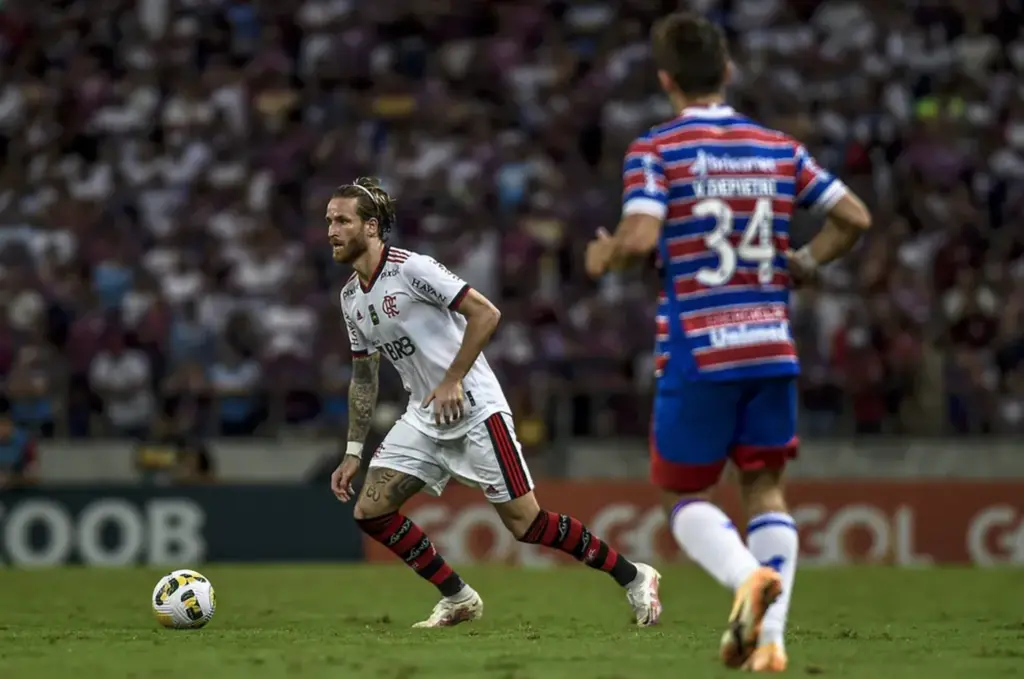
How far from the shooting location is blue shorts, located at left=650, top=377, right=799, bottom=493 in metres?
6.97

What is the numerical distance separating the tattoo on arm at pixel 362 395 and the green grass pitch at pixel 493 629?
112 centimetres

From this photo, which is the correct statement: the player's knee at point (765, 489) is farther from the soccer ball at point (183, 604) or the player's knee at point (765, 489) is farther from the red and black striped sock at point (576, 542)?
the soccer ball at point (183, 604)

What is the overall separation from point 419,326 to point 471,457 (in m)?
0.78

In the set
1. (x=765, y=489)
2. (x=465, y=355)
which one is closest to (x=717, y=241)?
(x=765, y=489)

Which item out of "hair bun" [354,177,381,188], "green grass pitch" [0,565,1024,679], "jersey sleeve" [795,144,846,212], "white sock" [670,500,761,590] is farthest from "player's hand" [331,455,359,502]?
"jersey sleeve" [795,144,846,212]

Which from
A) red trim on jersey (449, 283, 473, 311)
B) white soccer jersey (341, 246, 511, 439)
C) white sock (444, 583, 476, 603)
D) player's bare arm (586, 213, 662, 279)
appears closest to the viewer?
player's bare arm (586, 213, 662, 279)

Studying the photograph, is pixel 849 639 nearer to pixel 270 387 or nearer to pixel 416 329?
pixel 416 329

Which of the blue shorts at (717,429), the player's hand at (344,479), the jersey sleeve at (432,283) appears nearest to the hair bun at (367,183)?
the jersey sleeve at (432,283)

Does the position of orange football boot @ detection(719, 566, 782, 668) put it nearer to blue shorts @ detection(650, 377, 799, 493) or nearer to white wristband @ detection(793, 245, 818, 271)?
blue shorts @ detection(650, 377, 799, 493)

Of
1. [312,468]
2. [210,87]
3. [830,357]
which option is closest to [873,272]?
[830,357]

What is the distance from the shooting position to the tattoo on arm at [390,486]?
9.75m

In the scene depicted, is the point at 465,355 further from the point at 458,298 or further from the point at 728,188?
the point at 728,188

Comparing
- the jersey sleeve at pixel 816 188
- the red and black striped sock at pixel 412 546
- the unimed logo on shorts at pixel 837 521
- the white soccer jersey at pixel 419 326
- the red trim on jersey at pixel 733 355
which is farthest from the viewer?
the unimed logo on shorts at pixel 837 521

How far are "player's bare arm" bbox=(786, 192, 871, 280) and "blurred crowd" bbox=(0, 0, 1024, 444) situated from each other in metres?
10.8
